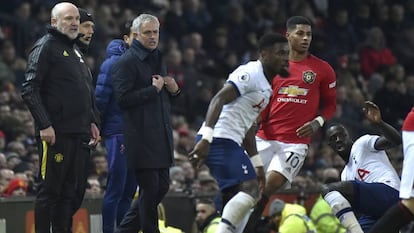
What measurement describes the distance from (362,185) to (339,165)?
826 cm

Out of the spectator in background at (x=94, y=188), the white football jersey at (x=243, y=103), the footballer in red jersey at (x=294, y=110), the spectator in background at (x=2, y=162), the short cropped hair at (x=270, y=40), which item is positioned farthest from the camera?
the spectator in background at (x=2, y=162)

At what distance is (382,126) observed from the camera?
12.0 metres

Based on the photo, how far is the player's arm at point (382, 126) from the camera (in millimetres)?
11852

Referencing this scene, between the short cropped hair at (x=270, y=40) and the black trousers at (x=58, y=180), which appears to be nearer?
the black trousers at (x=58, y=180)

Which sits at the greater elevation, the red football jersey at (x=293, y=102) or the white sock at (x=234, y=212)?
the red football jersey at (x=293, y=102)

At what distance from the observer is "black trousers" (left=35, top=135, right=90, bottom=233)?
11094 millimetres

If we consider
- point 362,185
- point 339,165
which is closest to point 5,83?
point 339,165

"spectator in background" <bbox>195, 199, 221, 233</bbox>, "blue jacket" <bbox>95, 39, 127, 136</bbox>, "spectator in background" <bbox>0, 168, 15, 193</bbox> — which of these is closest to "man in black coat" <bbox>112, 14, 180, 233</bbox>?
"blue jacket" <bbox>95, 39, 127, 136</bbox>

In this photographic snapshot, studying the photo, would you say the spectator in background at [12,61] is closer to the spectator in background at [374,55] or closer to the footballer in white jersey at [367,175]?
the footballer in white jersey at [367,175]

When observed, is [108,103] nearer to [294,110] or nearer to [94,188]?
[294,110]

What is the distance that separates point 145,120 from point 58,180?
103 centimetres

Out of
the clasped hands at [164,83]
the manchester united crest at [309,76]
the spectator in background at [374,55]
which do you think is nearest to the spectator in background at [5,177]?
the clasped hands at [164,83]

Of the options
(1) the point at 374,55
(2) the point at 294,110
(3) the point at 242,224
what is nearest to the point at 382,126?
Result: (2) the point at 294,110

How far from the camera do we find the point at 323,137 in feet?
72.9
